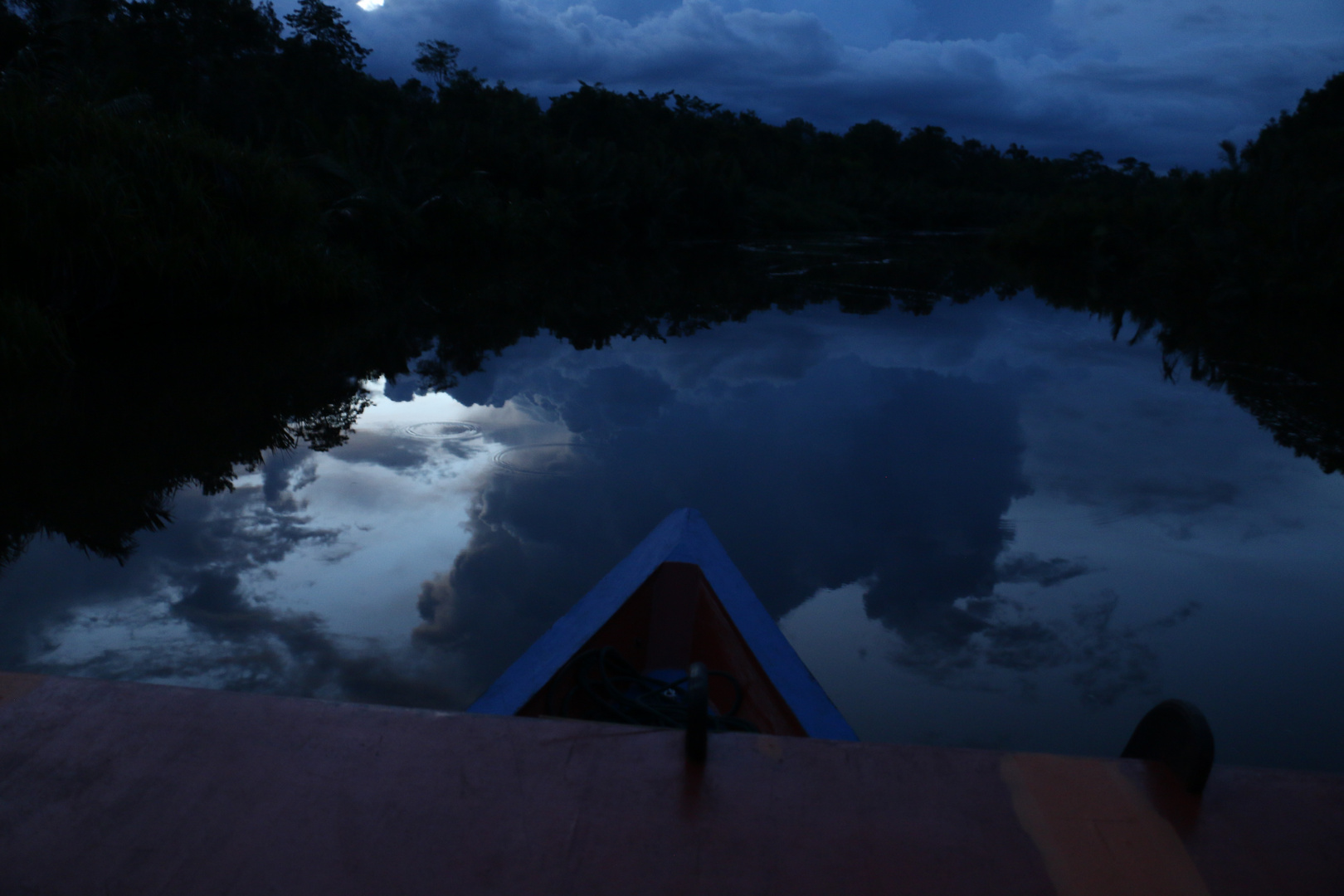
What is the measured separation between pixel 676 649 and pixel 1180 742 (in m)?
1.16

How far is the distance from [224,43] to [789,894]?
17815mm

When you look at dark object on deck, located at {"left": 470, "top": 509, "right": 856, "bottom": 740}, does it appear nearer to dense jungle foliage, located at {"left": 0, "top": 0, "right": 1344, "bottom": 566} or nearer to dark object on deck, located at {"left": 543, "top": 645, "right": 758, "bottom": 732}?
dark object on deck, located at {"left": 543, "top": 645, "right": 758, "bottom": 732}

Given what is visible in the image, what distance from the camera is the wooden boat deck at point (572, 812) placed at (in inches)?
33.5

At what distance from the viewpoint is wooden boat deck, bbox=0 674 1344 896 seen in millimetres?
850

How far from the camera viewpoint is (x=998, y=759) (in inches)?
40.4

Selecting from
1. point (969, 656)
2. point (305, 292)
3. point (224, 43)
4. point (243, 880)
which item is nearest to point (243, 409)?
point (305, 292)

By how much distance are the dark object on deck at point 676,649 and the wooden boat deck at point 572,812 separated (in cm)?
39

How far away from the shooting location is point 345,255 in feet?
27.7

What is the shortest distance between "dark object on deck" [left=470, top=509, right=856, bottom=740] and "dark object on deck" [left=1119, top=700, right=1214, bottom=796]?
0.53 meters

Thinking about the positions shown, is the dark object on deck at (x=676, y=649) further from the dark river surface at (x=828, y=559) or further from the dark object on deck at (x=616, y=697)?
the dark river surface at (x=828, y=559)

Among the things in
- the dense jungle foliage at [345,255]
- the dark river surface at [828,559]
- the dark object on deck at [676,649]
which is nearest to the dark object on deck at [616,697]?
the dark object on deck at [676,649]

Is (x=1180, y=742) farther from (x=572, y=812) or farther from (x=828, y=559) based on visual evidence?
(x=828, y=559)

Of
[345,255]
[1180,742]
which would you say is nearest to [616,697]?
[1180,742]

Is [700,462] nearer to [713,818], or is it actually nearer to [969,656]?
[969,656]
